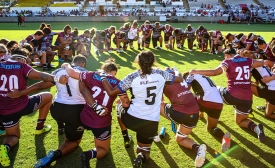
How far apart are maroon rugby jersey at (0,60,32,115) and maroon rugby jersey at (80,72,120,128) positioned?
1.09 m

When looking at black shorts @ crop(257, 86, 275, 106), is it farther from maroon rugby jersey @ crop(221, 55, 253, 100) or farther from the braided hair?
the braided hair

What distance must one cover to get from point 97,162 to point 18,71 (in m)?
1.88

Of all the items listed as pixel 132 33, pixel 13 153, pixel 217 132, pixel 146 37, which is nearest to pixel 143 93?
pixel 217 132

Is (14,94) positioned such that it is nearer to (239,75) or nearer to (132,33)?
(239,75)

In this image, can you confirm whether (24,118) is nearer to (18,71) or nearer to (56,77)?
(18,71)

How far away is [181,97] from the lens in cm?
416

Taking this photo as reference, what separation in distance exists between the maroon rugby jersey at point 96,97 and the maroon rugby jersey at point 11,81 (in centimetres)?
109

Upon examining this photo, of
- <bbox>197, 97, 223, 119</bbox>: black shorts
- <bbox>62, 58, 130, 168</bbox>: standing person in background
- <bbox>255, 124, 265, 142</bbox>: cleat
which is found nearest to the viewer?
<bbox>62, 58, 130, 168</bbox>: standing person in background

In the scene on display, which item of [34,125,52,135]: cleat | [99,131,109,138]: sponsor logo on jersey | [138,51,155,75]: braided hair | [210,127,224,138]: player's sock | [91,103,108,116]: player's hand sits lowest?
[34,125,52,135]: cleat

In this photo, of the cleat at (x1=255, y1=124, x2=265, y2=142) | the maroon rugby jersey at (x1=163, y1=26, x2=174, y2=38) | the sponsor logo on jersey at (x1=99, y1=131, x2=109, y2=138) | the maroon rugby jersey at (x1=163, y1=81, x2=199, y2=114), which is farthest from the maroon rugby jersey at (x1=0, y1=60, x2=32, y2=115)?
the maroon rugby jersey at (x1=163, y1=26, x2=174, y2=38)

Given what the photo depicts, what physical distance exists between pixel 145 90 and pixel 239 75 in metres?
2.21

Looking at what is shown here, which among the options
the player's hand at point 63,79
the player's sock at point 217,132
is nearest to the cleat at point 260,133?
the player's sock at point 217,132

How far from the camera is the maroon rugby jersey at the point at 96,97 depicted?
3803mm

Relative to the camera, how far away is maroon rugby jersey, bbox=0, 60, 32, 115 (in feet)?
13.6
